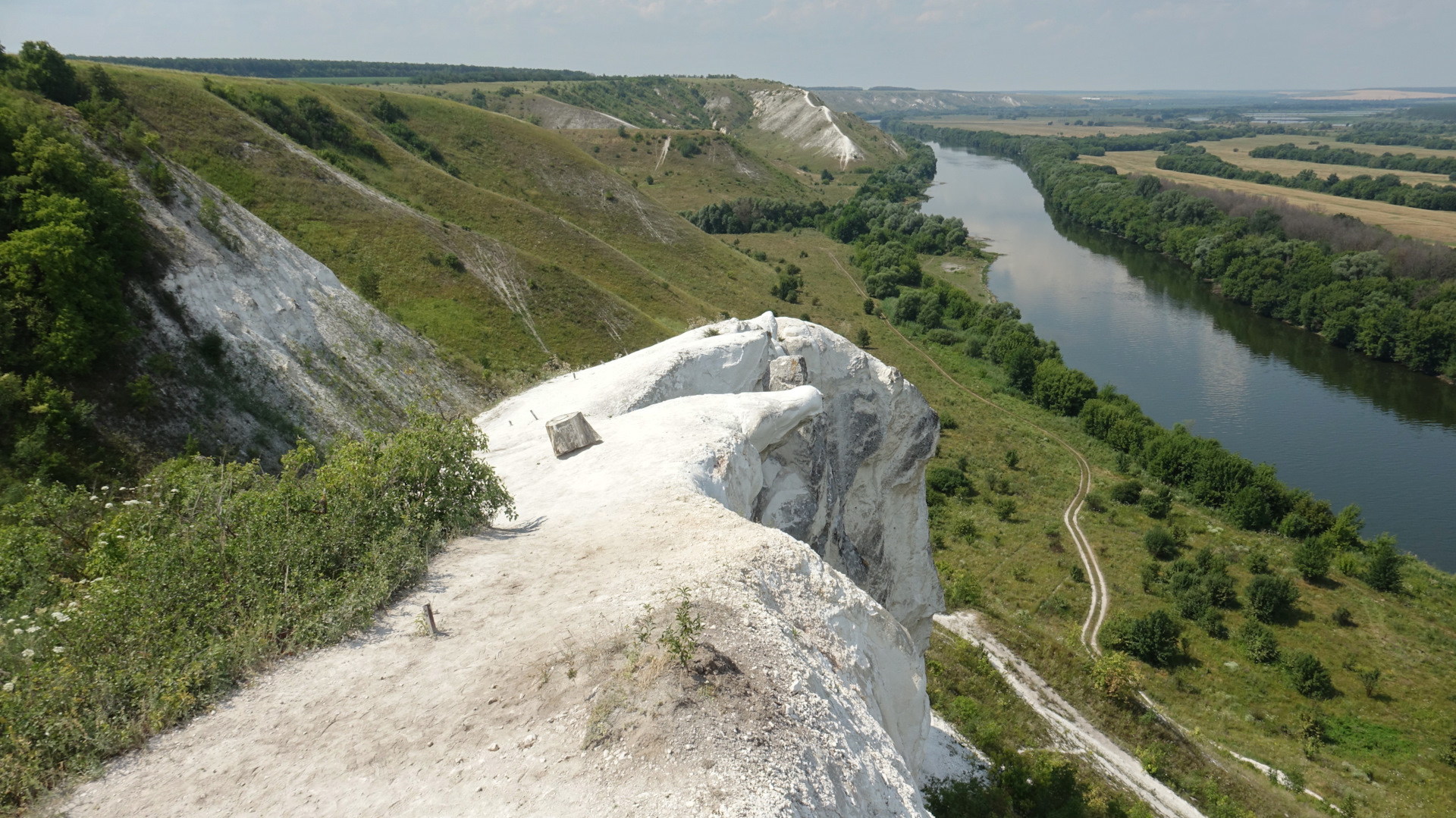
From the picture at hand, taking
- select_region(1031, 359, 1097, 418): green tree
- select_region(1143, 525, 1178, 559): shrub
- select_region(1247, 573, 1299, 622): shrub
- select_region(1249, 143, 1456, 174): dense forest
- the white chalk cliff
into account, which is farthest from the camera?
select_region(1249, 143, 1456, 174): dense forest

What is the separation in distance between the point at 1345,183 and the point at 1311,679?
147 meters

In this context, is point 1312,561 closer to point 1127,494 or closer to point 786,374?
point 1127,494

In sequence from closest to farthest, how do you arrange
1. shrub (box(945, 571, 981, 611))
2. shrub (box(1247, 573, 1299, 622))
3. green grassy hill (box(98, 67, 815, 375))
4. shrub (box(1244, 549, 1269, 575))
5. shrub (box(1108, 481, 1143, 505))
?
1. shrub (box(945, 571, 981, 611))
2. shrub (box(1247, 573, 1299, 622))
3. shrub (box(1244, 549, 1269, 575))
4. green grassy hill (box(98, 67, 815, 375))
5. shrub (box(1108, 481, 1143, 505))

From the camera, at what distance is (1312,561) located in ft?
133

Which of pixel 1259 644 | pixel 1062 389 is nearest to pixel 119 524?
pixel 1259 644

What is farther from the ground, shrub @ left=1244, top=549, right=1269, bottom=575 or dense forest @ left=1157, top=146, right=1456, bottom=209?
dense forest @ left=1157, top=146, right=1456, bottom=209

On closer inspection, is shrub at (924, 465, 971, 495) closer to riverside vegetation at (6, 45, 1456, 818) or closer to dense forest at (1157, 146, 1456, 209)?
riverside vegetation at (6, 45, 1456, 818)

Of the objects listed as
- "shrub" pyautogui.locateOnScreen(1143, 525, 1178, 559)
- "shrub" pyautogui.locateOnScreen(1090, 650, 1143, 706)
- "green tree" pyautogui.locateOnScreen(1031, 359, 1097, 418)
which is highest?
"green tree" pyautogui.locateOnScreen(1031, 359, 1097, 418)

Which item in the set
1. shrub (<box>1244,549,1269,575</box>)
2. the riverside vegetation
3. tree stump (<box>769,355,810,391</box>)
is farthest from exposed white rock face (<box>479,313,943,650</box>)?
shrub (<box>1244,549,1269,575</box>)

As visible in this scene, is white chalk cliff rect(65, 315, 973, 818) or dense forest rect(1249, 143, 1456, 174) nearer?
white chalk cliff rect(65, 315, 973, 818)

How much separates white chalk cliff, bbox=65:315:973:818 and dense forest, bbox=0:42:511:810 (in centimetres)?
58

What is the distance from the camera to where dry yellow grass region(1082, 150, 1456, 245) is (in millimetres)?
97938

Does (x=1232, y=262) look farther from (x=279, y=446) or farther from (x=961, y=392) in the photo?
(x=279, y=446)

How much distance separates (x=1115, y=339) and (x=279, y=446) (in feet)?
A: 271
